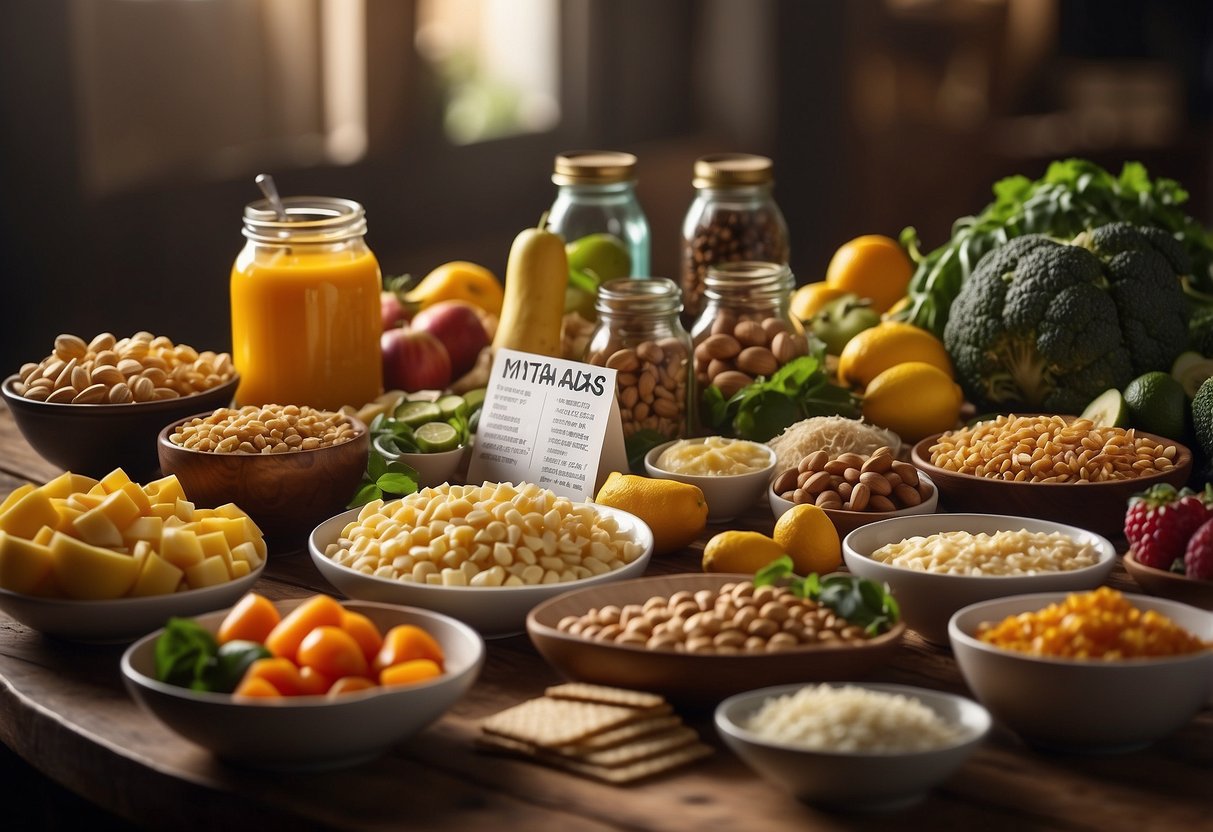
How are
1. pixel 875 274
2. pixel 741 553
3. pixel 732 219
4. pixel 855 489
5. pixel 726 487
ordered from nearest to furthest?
pixel 741 553 < pixel 855 489 < pixel 726 487 < pixel 732 219 < pixel 875 274

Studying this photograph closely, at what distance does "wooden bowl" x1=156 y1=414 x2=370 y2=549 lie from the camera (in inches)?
66.0

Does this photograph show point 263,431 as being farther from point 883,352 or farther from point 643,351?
point 883,352

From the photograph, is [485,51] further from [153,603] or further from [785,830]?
[785,830]

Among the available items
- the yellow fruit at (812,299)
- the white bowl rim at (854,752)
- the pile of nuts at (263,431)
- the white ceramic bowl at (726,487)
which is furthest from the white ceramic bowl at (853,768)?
the yellow fruit at (812,299)

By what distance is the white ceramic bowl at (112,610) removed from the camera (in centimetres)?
137

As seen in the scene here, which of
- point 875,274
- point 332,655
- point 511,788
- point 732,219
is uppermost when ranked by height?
point 732,219

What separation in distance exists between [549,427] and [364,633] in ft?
2.23

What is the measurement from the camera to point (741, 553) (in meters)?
1.52

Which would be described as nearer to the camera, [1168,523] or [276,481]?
[1168,523]

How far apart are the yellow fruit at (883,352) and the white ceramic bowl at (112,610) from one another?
1.09 metres

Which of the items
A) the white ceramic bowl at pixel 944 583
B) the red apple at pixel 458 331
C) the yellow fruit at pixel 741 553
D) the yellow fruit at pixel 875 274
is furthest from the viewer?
the yellow fruit at pixel 875 274

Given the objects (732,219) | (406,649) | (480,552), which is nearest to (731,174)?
(732,219)

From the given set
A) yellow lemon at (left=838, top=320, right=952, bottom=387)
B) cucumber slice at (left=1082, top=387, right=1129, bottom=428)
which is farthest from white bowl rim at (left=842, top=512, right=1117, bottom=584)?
yellow lemon at (left=838, top=320, right=952, bottom=387)

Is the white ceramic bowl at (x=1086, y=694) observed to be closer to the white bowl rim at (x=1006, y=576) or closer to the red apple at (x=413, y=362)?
the white bowl rim at (x=1006, y=576)
